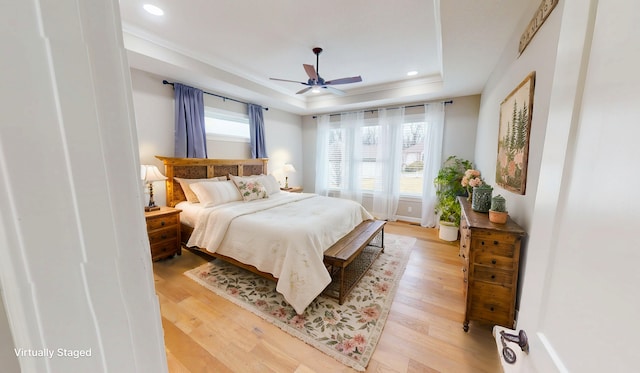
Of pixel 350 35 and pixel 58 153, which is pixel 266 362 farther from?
pixel 350 35

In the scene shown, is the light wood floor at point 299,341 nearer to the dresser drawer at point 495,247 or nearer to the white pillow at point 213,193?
the dresser drawer at point 495,247

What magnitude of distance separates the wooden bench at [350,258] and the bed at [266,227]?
0.28ft

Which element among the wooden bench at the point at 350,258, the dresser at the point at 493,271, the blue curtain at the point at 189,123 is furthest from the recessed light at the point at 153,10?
the dresser at the point at 493,271

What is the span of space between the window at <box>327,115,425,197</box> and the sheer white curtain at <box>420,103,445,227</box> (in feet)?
0.50

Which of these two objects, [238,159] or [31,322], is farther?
[238,159]

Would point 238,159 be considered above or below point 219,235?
above

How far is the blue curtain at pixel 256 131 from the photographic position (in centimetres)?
428

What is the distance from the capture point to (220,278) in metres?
2.44

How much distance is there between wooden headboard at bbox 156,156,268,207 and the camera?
3.17m

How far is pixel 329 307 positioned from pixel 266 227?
0.91 metres

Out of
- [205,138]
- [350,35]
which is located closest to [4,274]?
[350,35]

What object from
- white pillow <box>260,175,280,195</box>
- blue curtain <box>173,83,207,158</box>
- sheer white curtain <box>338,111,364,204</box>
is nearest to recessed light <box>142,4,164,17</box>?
blue curtain <box>173,83,207,158</box>

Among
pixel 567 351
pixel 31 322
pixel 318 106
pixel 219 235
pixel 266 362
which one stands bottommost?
pixel 266 362

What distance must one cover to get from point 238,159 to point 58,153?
4102 millimetres
